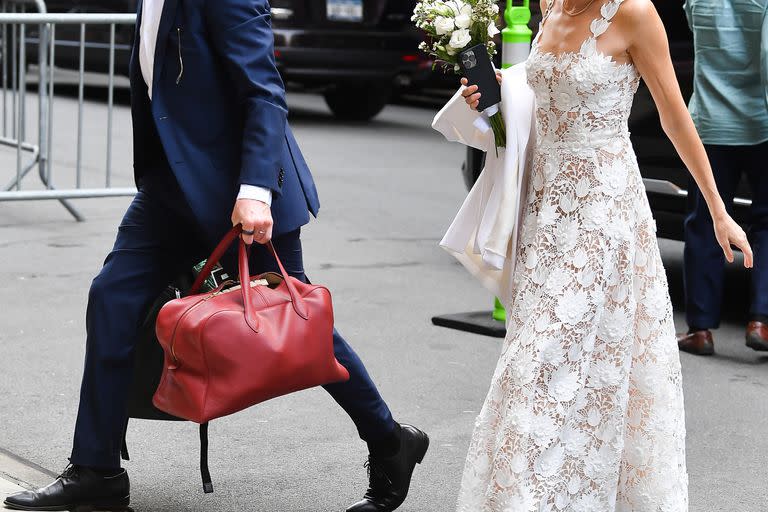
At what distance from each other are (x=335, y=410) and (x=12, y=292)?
241 centimetres

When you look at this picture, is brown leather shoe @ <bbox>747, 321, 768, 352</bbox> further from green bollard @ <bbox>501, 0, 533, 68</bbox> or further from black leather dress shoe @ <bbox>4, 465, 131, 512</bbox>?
black leather dress shoe @ <bbox>4, 465, 131, 512</bbox>

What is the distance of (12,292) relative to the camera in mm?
6918

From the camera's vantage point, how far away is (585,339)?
12.3 feet

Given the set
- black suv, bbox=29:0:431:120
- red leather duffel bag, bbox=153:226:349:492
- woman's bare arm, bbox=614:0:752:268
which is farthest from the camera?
black suv, bbox=29:0:431:120

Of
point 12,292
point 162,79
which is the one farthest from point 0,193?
point 162,79

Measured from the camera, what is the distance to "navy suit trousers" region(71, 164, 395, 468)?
3.83 meters

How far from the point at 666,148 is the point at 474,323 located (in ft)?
4.34

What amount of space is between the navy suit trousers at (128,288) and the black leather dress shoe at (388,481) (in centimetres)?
33

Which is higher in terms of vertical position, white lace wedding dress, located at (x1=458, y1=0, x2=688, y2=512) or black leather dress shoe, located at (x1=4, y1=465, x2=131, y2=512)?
white lace wedding dress, located at (x1=458, y1=0, x2=688, y2=512)

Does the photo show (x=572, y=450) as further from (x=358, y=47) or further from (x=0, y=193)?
(x=358, y=47)

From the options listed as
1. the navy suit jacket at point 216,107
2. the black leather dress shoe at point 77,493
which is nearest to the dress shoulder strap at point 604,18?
the navy suit jacket at point 216,107

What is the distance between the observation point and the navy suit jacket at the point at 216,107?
3666mm

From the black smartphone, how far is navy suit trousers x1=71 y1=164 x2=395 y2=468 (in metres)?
0.64

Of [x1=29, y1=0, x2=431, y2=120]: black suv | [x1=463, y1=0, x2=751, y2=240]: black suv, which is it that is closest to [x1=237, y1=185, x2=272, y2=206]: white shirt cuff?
[x1=463, y1=0, x2=751, y2=240]: black suv
